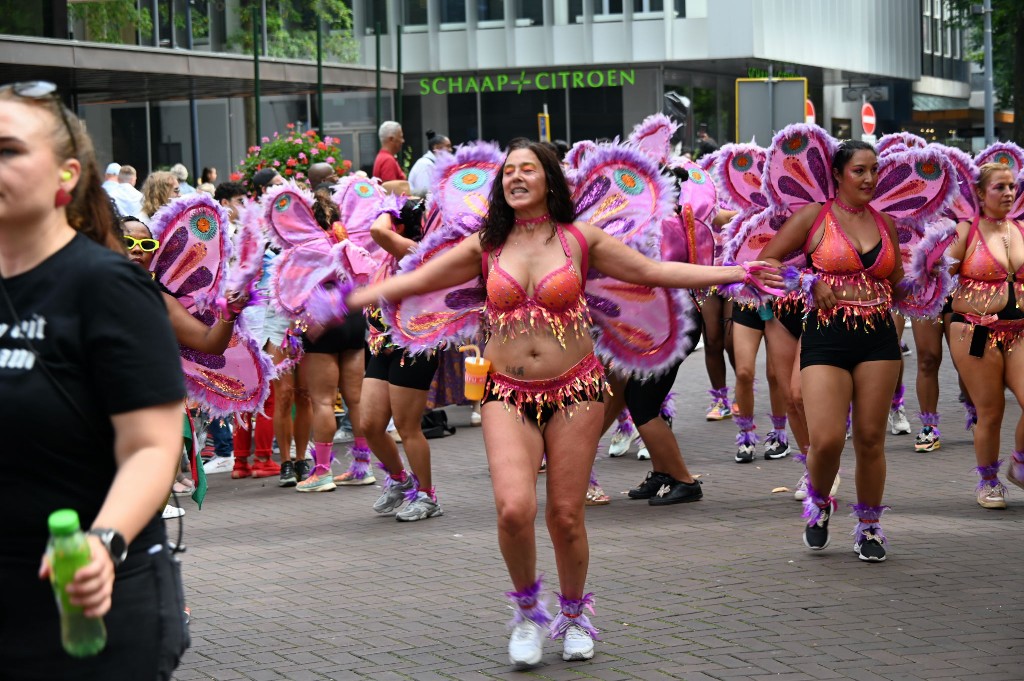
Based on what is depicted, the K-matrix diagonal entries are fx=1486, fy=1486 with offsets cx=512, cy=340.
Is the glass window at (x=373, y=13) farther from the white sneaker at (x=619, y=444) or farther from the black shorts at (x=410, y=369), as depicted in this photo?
the black shorts at (x=410, y=369)

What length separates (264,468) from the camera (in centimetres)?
1184

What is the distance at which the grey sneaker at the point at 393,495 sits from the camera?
9445 millimetres

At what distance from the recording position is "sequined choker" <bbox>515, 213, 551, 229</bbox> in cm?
609

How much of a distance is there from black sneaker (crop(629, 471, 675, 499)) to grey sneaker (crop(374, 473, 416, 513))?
58.7 inches

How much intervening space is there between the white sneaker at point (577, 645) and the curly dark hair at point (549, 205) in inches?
62.6

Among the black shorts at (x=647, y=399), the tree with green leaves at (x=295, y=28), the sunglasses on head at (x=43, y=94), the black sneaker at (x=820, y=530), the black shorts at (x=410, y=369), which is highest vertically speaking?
the tree with green leaves at (x=295, y=28)

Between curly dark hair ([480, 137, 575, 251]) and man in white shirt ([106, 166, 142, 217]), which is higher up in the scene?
man in white shirt ([106, 166, 142, 217])

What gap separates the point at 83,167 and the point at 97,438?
1.86 ft

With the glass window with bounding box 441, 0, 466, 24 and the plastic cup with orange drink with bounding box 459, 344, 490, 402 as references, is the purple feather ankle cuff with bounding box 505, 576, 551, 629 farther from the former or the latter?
the glass window with bounding box 441, 0, 466, 24

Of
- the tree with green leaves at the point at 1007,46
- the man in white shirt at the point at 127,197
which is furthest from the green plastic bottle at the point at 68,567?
the tree with green leaves at the point at 1007,46

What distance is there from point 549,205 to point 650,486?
3.99 meters

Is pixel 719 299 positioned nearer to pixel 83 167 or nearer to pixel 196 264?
pixel 196 264

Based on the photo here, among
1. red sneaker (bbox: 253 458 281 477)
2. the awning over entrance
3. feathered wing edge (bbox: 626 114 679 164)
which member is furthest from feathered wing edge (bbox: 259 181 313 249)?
the awning over entrance

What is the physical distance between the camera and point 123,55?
2353 cm
